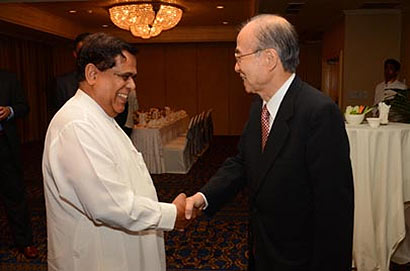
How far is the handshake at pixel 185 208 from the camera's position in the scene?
2.06 m

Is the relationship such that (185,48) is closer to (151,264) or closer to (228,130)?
(228,130)

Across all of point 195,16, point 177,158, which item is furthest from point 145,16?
point 195,16

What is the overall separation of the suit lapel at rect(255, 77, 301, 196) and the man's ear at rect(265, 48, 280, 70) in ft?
0.38

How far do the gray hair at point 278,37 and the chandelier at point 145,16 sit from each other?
664cm

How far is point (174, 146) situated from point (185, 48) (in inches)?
251

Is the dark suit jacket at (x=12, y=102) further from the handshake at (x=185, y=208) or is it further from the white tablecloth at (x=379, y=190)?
the white tablecloth at (x=379, y=190)

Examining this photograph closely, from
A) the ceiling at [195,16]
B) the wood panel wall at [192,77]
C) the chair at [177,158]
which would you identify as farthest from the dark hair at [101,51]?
the wood panel wall at [192,77]

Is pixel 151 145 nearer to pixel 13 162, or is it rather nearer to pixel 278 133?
pixel 13 162

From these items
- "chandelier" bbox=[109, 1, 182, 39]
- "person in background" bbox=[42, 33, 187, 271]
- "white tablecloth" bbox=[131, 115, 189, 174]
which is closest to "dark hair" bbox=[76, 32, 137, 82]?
"person in background" bbox=[42, 33, 187, 271]

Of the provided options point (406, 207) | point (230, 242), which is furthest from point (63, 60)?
point (406, 207)

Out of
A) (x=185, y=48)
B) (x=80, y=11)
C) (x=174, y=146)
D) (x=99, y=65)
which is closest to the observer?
(x=99, y=65)

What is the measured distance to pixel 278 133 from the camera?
1841mm

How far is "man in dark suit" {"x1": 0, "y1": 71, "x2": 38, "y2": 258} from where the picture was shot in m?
3.70

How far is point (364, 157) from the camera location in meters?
3.59
